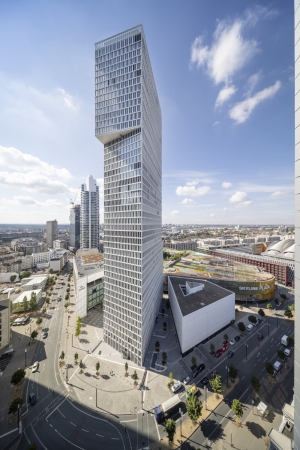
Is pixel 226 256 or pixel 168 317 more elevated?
pixel 226 256

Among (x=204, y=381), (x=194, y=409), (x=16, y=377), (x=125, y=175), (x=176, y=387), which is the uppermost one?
(x=125, y=175)

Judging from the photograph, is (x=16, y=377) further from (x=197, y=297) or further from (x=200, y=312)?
(x=197, y=297)

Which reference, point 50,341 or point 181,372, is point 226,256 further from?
point 50,341

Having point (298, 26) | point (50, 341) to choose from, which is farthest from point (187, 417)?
point (298, 26)

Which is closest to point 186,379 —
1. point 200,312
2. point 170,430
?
point 170,430

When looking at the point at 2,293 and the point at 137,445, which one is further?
the point at 2,293

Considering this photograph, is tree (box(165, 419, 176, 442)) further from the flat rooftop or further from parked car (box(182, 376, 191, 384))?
the flat rooftop

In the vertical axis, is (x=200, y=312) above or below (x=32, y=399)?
above
